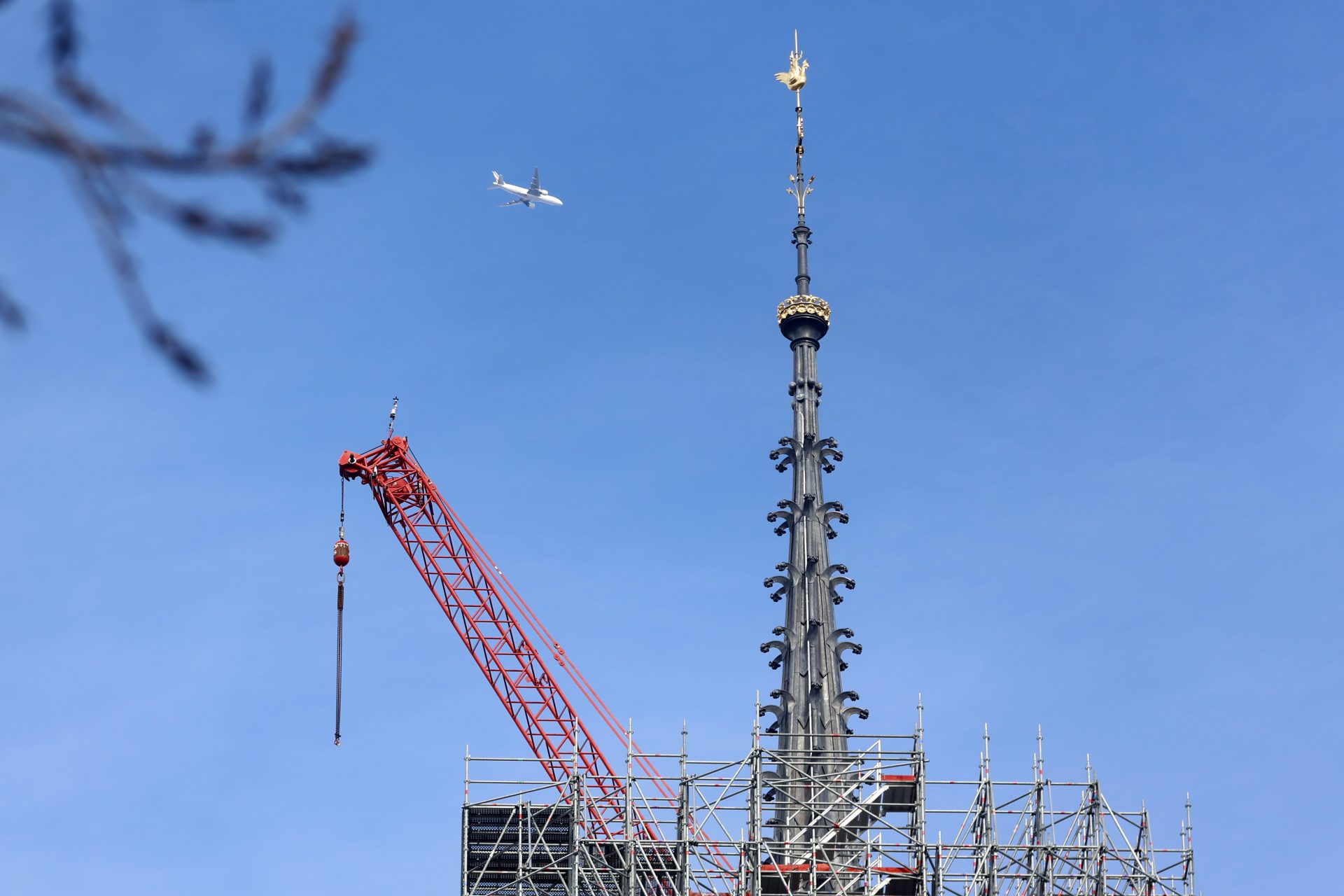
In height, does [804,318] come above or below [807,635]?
above

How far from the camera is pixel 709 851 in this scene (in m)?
81.6

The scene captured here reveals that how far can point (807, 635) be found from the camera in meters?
95.9

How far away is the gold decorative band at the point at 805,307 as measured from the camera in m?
114

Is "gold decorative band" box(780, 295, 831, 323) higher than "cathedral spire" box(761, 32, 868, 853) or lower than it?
higher

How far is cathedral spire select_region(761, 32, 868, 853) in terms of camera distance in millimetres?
85312

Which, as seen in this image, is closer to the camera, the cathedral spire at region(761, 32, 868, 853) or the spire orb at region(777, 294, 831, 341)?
the cathedral spire at region(761, 32, 868, 853)

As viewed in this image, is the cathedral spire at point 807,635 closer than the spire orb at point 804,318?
Yes

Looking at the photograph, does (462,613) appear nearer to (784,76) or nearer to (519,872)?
(519,872)

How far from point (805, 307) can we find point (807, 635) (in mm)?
24568

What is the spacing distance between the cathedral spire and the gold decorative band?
188 cm

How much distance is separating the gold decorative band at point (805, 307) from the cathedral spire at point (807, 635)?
74.0 inches

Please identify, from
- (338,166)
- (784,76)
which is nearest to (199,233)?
(338,166)

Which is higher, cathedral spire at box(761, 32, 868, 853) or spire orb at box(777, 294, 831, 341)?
spire orb at box(777, 294, 831, 341)

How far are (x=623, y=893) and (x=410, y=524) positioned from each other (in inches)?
1240
